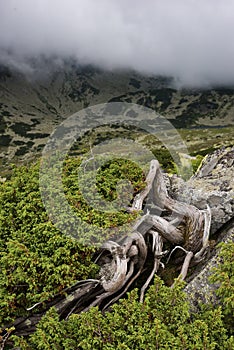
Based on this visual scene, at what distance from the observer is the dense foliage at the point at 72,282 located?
28.6 ft

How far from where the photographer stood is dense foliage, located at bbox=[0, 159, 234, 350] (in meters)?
8.73

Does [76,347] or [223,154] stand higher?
[223,154]

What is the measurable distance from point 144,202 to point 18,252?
6.61 m

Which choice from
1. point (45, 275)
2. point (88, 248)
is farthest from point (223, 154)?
point (45, 275)

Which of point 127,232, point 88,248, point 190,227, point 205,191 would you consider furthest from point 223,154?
point 88,248

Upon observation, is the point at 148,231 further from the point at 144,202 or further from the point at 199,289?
the point at 199,289

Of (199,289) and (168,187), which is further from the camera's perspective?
(168,187)

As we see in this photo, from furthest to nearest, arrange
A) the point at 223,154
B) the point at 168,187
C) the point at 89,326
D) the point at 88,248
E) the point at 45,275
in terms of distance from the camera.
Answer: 1. the point at 223,154
2. the point at 168,187
3. the point at 88,248
4. the point at 45,275
5. the point at 89,326

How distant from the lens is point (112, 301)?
42.0 feet

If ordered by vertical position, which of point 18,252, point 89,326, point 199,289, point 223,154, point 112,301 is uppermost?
point 223,154

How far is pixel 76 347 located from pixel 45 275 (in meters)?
3.08

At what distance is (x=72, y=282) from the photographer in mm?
11633

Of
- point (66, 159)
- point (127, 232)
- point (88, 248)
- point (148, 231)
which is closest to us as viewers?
point (88, 248)

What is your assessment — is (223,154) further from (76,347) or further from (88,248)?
(76,347)
